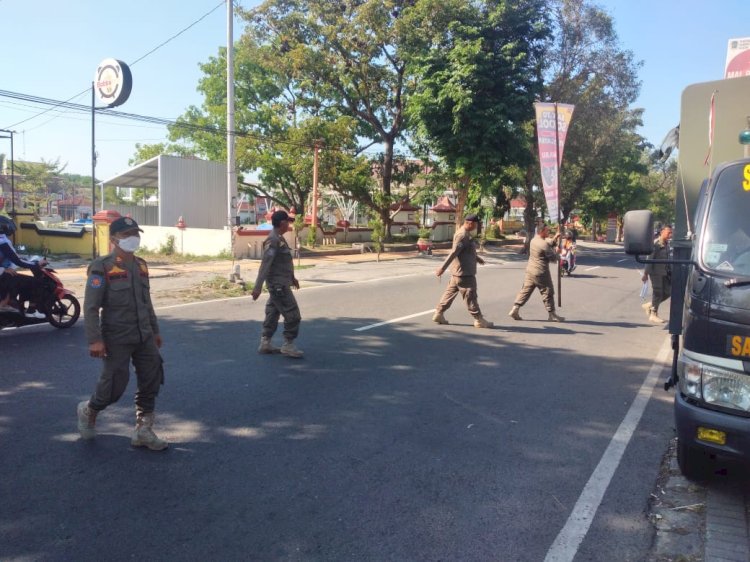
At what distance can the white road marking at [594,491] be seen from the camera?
309 cm

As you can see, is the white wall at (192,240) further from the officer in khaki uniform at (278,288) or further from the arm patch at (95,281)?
the arm patch at (95,281)

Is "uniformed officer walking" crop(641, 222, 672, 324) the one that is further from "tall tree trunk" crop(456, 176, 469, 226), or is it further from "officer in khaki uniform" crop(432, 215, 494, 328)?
"tall tree trunk" crop(456, 176, 469, 226)

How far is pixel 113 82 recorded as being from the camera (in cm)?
1728

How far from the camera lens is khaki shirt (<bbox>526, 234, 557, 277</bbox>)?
934cm

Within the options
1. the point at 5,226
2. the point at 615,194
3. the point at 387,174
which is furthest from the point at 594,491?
the point at 615,194

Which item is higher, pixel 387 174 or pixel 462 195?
pixel 387 174

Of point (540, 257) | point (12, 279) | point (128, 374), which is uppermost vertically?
point (540, 257)

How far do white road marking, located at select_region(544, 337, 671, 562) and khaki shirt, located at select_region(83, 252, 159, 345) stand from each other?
307cm

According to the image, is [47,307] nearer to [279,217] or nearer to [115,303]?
[279,217]

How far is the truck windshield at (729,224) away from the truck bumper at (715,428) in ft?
2.71

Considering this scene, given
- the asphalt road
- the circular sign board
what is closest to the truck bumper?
the asphalt road

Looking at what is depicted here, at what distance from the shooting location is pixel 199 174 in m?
26.1

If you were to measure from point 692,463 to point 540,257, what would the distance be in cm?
590

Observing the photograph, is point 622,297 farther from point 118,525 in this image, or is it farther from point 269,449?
point 118,525
